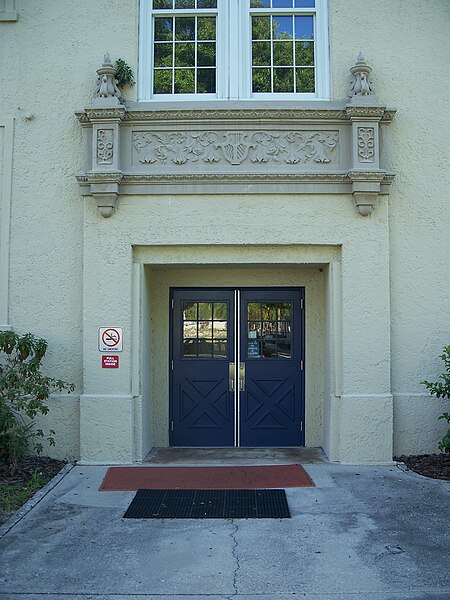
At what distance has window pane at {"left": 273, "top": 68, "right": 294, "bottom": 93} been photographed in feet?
27.4

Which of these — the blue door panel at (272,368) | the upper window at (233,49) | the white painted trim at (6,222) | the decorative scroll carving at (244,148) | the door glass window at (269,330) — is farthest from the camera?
the door glass window at (269,330)

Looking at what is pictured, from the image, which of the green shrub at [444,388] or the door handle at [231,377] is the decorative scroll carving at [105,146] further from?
the green shrub at [444,388]

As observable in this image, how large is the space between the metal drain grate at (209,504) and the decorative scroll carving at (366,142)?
426cm

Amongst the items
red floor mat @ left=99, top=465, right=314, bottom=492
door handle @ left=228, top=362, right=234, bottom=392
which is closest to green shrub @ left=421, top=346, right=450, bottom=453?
red floor mat @ left=99, top=465, right=314, bottom=492

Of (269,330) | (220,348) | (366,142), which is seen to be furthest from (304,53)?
(220,348)

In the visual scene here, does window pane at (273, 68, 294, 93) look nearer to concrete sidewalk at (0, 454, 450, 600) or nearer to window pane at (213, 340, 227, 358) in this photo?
window pane at (213, 340, 227, 358)

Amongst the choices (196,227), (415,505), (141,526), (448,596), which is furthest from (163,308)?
(448,596)

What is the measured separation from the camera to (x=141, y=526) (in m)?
5.75

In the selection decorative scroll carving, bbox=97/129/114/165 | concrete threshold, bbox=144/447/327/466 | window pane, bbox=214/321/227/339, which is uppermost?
decorative scroll carving, bbox=97/129/114/165

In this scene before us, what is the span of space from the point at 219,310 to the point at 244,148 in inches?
95.4

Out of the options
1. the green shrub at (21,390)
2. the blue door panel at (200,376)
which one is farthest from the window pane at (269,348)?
the green shrub at (21,390)

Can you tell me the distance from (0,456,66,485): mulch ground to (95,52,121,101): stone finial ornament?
187 inches

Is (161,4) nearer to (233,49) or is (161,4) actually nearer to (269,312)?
(233,49)

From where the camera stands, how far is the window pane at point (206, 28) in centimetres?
845
